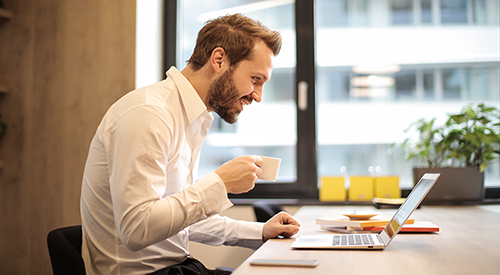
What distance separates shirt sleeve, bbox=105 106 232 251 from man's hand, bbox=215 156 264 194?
3cm

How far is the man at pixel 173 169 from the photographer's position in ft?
3.15

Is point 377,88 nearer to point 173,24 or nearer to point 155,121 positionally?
point 173,24

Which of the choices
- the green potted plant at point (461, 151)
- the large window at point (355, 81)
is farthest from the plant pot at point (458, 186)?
the large window at point (355, 81)

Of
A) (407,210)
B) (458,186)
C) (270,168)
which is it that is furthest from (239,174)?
(458,186)

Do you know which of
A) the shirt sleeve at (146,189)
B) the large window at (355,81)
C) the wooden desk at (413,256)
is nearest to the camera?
the wooden desk at (413,256)

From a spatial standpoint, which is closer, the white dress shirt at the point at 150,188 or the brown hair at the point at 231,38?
the white dress shirt at the point at 150,188

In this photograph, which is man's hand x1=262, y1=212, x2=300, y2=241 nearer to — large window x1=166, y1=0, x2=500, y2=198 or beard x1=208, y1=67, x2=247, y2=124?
beard x1=208, y1=67, x2=247, y2=124

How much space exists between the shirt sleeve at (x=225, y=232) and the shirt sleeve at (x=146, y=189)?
1.34 ft

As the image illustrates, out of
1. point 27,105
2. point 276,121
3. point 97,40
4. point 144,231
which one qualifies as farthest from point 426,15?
point 27,105

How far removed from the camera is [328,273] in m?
0.79

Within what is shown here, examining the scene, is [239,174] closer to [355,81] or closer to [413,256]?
[413,256]

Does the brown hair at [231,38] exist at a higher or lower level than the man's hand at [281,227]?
higher

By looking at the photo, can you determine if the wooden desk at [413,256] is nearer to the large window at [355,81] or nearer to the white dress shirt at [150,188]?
the white dress shirt at [150,188]

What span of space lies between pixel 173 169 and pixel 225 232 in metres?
0.38
